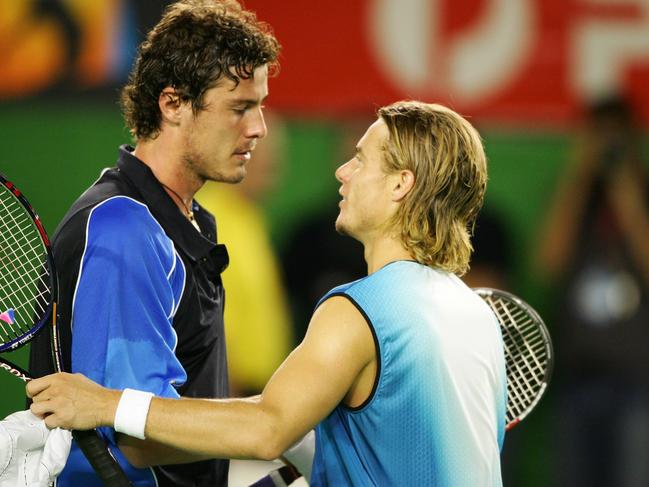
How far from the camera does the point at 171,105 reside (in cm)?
325

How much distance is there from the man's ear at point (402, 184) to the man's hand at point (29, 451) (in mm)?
985

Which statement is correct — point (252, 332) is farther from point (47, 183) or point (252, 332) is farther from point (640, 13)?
point (640, 13)

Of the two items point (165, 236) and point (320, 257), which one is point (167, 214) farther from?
point (320, 257)

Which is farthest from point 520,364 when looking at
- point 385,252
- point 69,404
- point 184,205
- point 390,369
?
point 69,404

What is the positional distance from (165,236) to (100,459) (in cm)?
58

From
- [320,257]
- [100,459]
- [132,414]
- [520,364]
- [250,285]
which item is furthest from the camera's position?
[320,257]

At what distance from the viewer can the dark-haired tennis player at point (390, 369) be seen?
266 cm

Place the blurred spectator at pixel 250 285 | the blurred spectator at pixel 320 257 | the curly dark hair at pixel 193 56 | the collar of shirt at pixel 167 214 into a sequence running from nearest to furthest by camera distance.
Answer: the collar of shirt at pixel 167 214
the curly dark hair at pixel 193 56
the blurred spectator at pixel 250 285
the blurred spectator at pixel 320 257

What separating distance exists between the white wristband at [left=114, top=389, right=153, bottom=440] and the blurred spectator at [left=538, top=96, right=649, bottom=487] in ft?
12.6

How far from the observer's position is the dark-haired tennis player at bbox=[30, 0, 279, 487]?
281 centimetres

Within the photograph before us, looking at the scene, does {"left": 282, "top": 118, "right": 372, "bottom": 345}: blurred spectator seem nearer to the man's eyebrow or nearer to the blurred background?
the blurred background

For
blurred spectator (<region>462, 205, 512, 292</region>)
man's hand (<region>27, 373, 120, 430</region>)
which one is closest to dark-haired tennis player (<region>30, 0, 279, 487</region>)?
man's hand (<region>27, 373, 120, 430</region>)

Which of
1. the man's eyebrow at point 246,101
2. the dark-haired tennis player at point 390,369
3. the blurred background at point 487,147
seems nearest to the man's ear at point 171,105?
the man's eyebrow at point 246,101

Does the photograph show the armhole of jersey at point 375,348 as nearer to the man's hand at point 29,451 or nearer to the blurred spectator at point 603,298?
the man's hand at point 29,451
